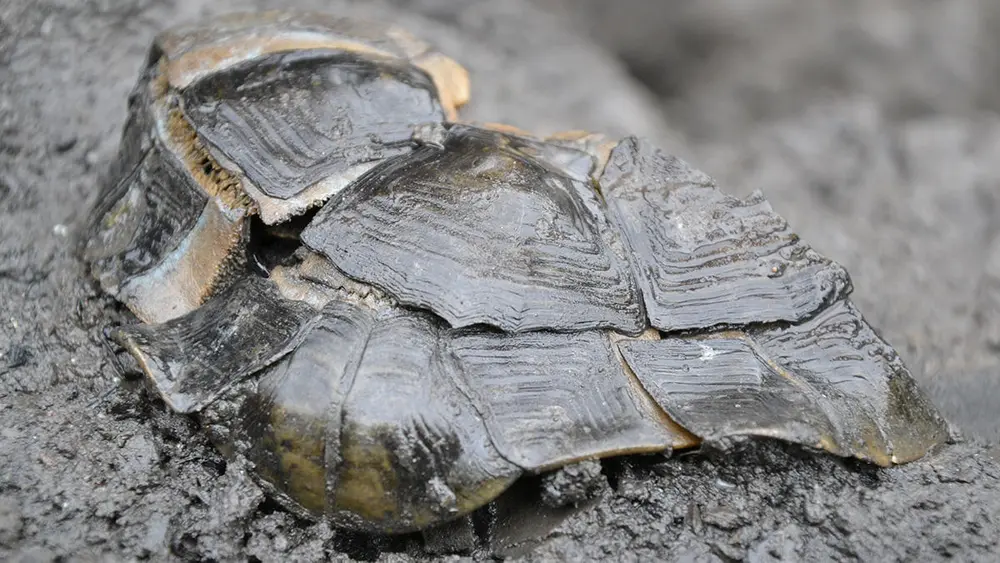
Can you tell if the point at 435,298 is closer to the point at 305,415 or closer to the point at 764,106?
the point at 305,415

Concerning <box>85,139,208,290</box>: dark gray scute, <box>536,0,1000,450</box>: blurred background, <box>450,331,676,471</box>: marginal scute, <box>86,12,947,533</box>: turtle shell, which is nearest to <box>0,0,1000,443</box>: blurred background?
<box>536,0,1000,450</box>: blurred background

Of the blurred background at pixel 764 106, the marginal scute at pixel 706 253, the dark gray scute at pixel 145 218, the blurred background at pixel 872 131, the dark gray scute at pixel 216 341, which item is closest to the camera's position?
the dark gray scute at pixel 216 341

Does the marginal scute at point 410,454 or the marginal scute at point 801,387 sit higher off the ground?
the marginal scute at point 801,387

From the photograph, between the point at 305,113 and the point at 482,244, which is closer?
the point at 482,244

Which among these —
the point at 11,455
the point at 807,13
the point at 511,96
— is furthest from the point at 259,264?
the point at 807,13

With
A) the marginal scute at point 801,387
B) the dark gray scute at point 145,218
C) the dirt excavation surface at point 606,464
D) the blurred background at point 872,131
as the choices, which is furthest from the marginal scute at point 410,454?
the blurred background at point 872,131

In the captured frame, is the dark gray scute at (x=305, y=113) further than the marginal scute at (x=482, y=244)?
Yes

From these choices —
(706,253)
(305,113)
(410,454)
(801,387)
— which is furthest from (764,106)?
(410,454)

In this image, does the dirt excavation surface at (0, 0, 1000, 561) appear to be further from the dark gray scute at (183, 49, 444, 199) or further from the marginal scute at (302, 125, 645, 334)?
the dark gray scute at (183, 49, 444, 199)

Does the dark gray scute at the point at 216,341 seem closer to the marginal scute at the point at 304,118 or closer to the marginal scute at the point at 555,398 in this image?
the marginal scute at the point at 304,118

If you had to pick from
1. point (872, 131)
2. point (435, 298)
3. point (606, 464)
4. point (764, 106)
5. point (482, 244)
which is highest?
point (872, 131)
